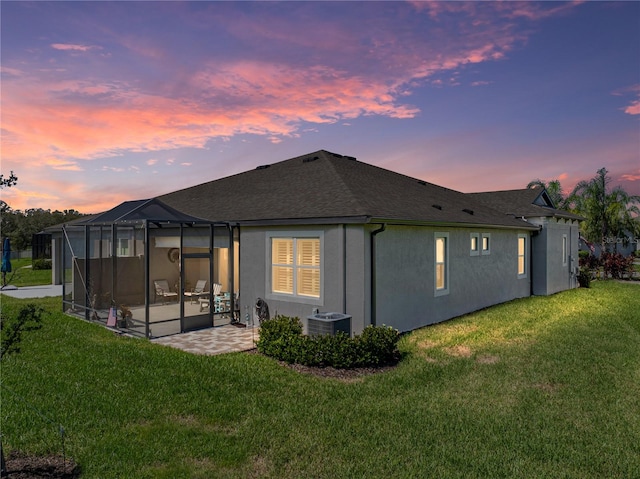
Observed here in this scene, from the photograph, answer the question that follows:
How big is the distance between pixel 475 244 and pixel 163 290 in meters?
12.3

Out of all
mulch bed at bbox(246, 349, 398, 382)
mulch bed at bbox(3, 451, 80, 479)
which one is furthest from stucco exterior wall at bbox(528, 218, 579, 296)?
mulch bed at bbox(3, 451, 80, 479)

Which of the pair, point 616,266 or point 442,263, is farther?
point 616,266

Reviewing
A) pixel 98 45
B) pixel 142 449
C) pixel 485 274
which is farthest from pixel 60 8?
pixel 485 274

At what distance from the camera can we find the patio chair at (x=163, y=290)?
1608 cm

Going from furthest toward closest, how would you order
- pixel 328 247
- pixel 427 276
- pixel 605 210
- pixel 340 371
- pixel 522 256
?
pixel 605 210 < pixel 522 256 < pixel 427 276 < pixel 328 247 < pixel 340 371

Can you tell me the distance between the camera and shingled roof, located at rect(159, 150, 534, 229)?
11172mm

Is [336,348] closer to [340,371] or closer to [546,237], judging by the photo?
[340,371]

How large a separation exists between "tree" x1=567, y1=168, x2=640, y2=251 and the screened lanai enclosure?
134 feet

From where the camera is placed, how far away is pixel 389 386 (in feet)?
24.4

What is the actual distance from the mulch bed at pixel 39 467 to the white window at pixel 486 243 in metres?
14.8

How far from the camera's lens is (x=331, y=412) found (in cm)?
627

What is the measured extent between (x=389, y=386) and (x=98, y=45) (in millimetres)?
10768

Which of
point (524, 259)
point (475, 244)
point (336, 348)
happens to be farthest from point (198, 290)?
point (524, 259)

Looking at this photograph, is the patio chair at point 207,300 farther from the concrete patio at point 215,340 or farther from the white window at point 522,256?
the white window at point 522,256
